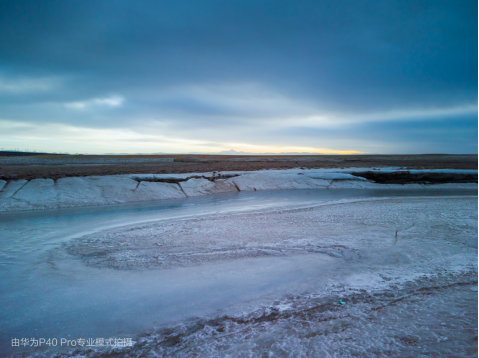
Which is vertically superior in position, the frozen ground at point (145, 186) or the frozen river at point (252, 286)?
the frozen ground at point (145, 186)

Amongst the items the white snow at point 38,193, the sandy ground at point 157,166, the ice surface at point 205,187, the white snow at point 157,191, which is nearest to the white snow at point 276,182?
the ice surface at point 205,187

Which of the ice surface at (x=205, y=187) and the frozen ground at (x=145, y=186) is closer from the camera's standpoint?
the frozen ground at (x=145, y=186)

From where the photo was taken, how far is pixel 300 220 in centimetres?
707

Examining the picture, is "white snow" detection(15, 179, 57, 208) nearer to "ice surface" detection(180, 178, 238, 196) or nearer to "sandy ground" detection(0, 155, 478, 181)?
"sandy ground" detection(0, 155, 478, 181)

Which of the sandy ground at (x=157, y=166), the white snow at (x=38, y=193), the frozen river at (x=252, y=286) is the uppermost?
the sandy ground at (x=157, y=166)

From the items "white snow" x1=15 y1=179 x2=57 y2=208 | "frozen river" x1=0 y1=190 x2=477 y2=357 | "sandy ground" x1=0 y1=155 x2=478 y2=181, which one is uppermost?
"sandy ground" x1=0 y1=155 x2=478 y2=181

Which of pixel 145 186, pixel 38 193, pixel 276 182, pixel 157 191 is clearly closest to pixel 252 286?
pixel 157 191

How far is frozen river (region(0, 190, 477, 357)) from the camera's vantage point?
2359mm

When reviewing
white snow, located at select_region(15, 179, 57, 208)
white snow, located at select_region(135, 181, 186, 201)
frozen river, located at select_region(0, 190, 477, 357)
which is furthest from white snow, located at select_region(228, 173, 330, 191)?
frozen river, located at select_region(0, 190, 477, 357)

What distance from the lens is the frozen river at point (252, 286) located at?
236cm

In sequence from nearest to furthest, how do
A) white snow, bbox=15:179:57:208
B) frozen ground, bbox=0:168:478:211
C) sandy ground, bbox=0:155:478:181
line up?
1. white snow, bbox=15:179:57:208
2. frozen ground, bbox=0:168:478:211
3. sandy ground, bbox=0:155:478:181

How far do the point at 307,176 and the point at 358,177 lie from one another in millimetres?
2806

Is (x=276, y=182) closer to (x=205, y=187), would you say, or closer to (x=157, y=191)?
(x=205, y=187)

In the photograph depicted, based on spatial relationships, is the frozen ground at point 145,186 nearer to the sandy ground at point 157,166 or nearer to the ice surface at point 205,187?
the ice surface at point 205,187
